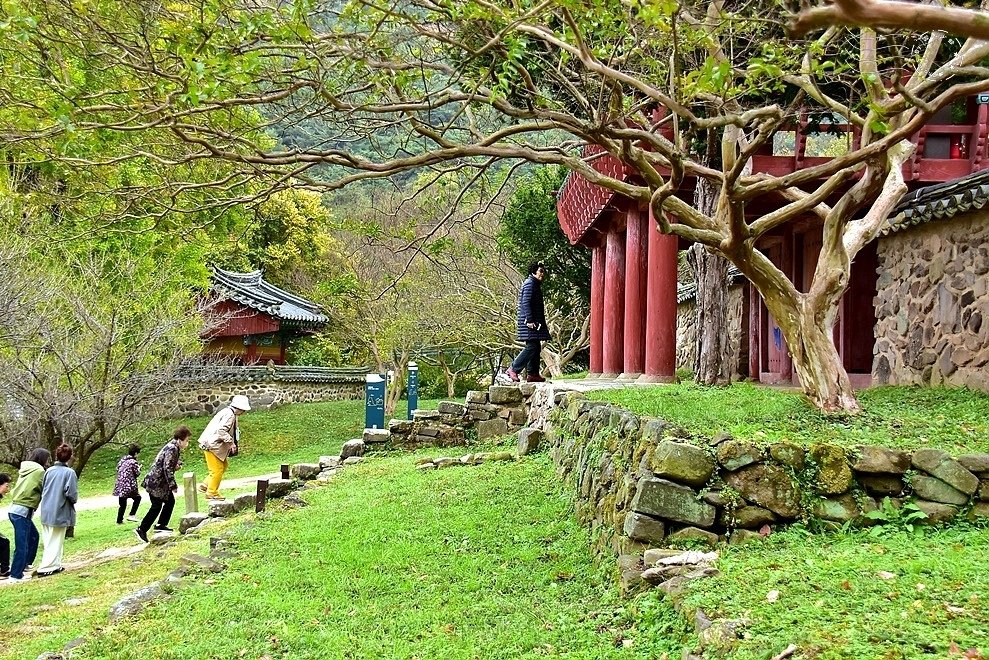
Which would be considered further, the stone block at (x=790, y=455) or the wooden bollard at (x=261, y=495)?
the wooden bollard at (x=261, y=495)

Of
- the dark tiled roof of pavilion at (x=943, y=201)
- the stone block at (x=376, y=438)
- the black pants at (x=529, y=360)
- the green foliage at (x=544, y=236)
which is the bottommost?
the stone block at (x=376, y=438)

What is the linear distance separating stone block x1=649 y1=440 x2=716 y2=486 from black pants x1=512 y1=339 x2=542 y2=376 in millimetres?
8422

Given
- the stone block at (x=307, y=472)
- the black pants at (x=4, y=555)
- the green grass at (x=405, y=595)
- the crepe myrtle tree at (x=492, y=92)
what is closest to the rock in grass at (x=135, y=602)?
the green grass at (x=405, y=595)

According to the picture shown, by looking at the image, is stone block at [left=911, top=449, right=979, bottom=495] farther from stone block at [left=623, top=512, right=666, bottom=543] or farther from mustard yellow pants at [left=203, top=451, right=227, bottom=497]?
mustard yellow pants at [left=203, top=451, right=227, bottom=497]

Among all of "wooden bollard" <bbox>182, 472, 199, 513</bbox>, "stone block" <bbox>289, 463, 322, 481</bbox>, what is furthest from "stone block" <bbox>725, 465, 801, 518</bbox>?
"wooden bollard" <bbox>182, 472, 199, 513</bbox>

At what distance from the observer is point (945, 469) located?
5.32m

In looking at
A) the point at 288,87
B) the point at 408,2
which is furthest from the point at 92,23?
the point at 408,2

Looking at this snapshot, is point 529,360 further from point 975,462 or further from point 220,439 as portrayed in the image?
point 975,462

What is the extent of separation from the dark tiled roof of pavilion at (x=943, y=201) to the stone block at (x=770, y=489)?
13.0 ft

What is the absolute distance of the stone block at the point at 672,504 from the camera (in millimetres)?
5477

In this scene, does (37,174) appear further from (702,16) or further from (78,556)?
(702,16)

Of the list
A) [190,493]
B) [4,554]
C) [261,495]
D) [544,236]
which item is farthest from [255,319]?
[4,554]

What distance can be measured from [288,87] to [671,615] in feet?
19.2

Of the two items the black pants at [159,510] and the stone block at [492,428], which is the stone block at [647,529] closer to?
the black pants at [159,510]
